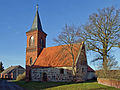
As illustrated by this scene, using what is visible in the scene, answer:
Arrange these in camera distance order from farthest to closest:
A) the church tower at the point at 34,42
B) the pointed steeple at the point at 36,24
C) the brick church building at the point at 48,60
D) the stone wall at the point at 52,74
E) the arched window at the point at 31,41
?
1. the pointed steeple at the point at 36,24
2. the arched window at the point at 31,41
3. the church tower at the point at 34,42
4. the brick church building at the point at 48,60
5. the stone wall at the point at 52,74

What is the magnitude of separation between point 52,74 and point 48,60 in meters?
3.85

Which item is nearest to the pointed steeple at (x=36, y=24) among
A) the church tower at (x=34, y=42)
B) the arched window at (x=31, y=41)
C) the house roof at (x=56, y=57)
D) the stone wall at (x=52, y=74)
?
the church tower at (x=34, y=42)

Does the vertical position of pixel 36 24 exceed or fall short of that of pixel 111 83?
it exceeds it

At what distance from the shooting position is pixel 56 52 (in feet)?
99.0

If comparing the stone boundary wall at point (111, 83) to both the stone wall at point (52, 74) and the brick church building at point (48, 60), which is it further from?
the stone wall at point (52, 74)

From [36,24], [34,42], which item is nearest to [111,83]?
[34,42]

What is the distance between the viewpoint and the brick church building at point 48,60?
25531 millimetres

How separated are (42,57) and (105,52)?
15.8 metres

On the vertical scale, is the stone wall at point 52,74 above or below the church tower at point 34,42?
below

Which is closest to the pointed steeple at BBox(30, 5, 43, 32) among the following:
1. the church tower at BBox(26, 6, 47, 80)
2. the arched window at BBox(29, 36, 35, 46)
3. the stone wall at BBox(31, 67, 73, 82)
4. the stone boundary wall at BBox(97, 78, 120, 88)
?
the church tower at BBox(26, 6, 47, 80)

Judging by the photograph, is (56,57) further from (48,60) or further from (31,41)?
(31,41)

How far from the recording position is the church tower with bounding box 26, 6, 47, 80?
32.5m

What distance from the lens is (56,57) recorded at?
94.2ft

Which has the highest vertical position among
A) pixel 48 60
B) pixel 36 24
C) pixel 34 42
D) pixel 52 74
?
pixel 36 24
